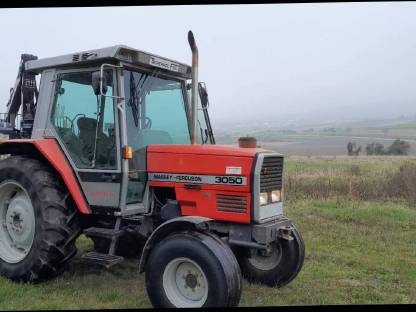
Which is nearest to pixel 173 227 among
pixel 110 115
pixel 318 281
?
pixel 110 115

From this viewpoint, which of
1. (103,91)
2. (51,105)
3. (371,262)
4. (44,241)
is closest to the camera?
(103,91)

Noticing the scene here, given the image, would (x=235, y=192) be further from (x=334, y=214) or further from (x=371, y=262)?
(x=334, y=214)

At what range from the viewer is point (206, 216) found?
502 cm

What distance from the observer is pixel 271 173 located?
511 centimetres

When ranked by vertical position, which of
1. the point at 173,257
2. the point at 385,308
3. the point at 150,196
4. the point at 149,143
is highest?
the point at 149,143

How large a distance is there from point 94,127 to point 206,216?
1.63 meters

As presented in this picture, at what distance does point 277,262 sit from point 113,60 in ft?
9.93

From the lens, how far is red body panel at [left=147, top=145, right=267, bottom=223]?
190 inches

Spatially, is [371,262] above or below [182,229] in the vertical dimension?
below

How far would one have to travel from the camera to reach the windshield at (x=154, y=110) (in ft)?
17.4

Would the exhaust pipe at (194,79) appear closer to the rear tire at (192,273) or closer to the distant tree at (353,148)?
the rear tire at (192,273)

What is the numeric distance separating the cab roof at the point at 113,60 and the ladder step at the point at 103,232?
73.7 inches

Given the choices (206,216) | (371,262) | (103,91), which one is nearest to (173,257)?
(206,216)

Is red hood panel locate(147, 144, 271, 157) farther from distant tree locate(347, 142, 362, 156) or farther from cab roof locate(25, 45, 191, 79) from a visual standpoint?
distant tree locate(347, 142, 362, 156)
